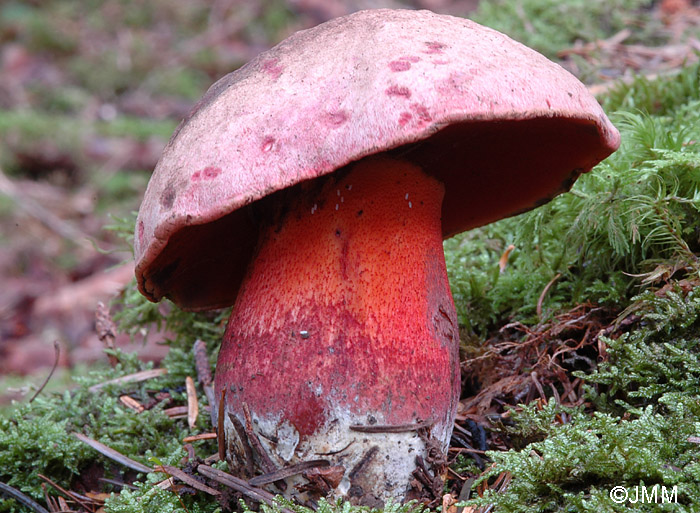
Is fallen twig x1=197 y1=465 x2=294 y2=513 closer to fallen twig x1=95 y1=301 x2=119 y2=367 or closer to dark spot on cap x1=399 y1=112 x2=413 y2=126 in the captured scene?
dark spot on cap x1=399 y1=112 x2=413 y2=126

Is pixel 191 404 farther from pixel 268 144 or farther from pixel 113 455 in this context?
pixel 268 144

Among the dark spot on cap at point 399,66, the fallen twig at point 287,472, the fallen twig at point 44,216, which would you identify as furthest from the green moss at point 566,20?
the fallen twig at point 44,216

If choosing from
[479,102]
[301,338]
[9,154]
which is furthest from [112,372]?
[9,154]

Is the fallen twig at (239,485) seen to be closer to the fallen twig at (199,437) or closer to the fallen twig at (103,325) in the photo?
the fallen twig at (199,437)

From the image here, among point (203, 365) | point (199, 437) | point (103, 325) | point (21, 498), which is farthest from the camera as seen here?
point (103, 325)

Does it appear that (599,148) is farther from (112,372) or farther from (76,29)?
(76,29)

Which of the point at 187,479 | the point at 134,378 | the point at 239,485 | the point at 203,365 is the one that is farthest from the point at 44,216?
the point at 239,485

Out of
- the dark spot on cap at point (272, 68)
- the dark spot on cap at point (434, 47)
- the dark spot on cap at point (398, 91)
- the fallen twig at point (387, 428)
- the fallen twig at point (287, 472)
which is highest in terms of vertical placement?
the dark spot on cap at point (434, 47)

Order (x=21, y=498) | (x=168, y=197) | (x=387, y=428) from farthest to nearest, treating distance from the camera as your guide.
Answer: (x=21, y=498) < (x=387, y=428) < (x=168, y=197)
